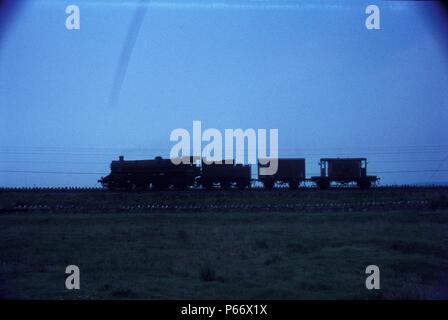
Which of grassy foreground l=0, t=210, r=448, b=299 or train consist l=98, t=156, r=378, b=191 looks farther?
train consist l=98, t=156, r=378, b=191

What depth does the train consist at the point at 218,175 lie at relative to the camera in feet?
125

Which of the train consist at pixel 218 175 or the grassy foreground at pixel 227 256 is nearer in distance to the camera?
the grassy foreground at pixel 227 256

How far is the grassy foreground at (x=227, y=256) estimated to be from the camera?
839 cm

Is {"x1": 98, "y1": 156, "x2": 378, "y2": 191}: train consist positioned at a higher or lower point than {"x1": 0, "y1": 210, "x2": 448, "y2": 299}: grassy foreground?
higher

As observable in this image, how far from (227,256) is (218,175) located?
28143mm

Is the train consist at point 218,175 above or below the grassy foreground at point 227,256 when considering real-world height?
above

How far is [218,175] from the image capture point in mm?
39188

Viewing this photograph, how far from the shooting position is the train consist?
37969 millimetres

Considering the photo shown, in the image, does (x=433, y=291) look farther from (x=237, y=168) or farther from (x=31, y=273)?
(x=237, y=168)

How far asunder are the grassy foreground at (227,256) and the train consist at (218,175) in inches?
801

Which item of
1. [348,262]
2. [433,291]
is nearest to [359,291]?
[433,291]

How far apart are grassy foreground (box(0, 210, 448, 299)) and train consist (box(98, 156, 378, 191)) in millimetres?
20339
